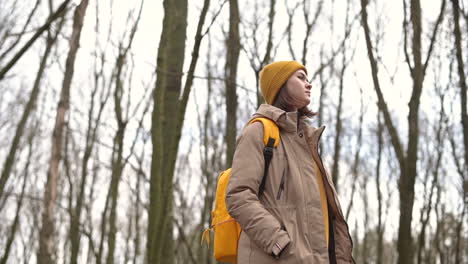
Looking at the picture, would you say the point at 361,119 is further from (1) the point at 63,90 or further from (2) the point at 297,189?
(2) the point at 297,189

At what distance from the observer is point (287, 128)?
236 cm

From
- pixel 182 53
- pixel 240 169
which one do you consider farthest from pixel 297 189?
pixel 182 53

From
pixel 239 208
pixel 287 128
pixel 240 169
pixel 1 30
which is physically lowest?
pixel 239 208

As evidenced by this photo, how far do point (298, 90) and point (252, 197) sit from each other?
63cm

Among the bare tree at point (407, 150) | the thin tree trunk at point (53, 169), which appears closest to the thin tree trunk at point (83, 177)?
the thin tree trunk at point (53, 169)

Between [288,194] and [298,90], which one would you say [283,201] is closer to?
[288,194]

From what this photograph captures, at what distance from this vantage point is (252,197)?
2150mm

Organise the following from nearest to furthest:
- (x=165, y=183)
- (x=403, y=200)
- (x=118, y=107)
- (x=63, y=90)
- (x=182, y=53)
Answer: (x=165, y=183)
(x=403, y=200)
(x=182, y=53)
(x=63, y=90)
(x=118, y=107)

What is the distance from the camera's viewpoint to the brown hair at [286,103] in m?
2.53

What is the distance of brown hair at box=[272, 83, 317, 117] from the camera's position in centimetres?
253

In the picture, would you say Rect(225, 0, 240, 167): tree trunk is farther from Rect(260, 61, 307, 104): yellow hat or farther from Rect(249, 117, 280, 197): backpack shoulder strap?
Rect(249, 117, 280, 197): backpack shoulder strap

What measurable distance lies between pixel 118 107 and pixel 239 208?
4298mm

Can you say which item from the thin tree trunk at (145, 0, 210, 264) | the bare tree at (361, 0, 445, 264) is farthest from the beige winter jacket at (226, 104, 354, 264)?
the bare tree at (361, 0, 445, 264)

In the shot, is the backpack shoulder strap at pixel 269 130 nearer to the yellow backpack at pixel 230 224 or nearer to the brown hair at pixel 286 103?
the yellow backpack at pixel 230 224
